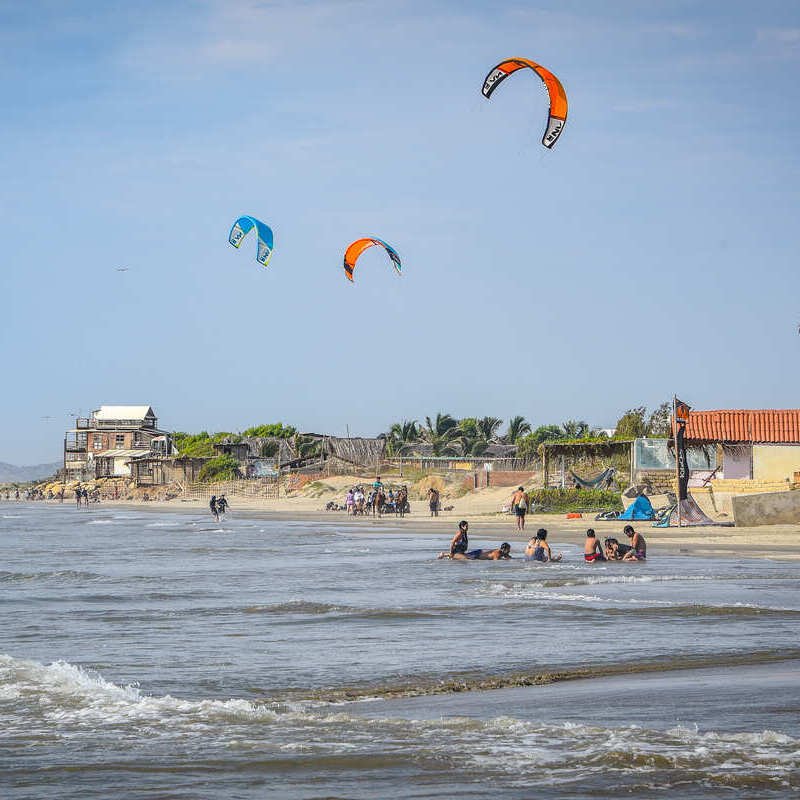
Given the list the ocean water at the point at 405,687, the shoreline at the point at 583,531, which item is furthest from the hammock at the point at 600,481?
the ocean water at the point at 405,687

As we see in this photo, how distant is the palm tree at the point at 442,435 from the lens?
75.6 m

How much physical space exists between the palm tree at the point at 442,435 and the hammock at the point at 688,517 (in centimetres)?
4721

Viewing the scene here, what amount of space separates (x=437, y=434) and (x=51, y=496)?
49.5 m

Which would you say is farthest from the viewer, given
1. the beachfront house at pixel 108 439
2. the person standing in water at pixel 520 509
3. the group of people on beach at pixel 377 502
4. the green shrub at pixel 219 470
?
the beachfront house at pixel 108 439

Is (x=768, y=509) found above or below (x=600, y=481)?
below

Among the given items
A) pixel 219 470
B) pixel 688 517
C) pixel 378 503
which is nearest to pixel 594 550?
pixel 688 517

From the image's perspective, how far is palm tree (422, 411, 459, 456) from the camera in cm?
7562

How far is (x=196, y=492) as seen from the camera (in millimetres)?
75125

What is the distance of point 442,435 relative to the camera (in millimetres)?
78812

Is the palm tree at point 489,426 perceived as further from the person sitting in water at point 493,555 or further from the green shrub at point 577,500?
the person sitting in water at point 493,555

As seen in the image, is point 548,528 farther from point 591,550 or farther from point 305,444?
point 305,444

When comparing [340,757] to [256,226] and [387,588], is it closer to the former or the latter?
[387,588]

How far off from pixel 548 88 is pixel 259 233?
67.2 feet

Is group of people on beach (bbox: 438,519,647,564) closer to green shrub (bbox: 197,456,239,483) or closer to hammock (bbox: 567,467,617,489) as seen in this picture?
hammock (bbox: 567,467,617,489)
